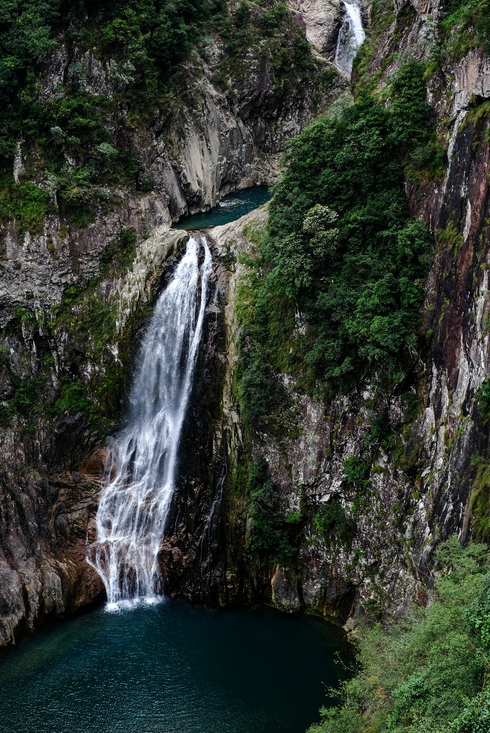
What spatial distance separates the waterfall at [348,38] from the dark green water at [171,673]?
33.7 m

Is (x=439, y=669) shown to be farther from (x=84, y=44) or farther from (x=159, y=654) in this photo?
(x=84, y=44)

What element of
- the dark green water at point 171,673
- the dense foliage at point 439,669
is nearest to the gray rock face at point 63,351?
the dark green water at point 171,673

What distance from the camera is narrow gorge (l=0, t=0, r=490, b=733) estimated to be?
16578 millimetres

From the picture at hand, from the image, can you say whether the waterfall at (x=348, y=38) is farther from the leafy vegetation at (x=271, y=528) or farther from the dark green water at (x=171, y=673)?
the dark green water at (x=171, y=673)

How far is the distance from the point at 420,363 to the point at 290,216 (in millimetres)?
7685

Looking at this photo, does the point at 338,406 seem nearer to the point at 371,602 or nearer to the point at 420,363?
the point at 420,363

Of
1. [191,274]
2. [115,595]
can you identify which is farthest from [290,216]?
[115,595]

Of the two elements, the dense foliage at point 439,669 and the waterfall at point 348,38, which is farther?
the waterfall at point 348,38

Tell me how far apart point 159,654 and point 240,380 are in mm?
10526

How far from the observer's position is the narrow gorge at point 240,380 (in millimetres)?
16578

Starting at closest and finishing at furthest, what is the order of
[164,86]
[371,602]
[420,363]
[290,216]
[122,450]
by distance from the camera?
[420,363] < [371,602] < [290,216] < [122,450] < [164,86]

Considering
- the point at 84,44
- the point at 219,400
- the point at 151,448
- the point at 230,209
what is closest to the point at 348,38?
the point at 230,209

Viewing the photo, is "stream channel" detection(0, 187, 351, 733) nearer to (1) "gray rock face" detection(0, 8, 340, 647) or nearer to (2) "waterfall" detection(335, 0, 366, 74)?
(1) "gray rock face" detection(0, 8, 340, 647)

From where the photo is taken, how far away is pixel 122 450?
82.6 feet
